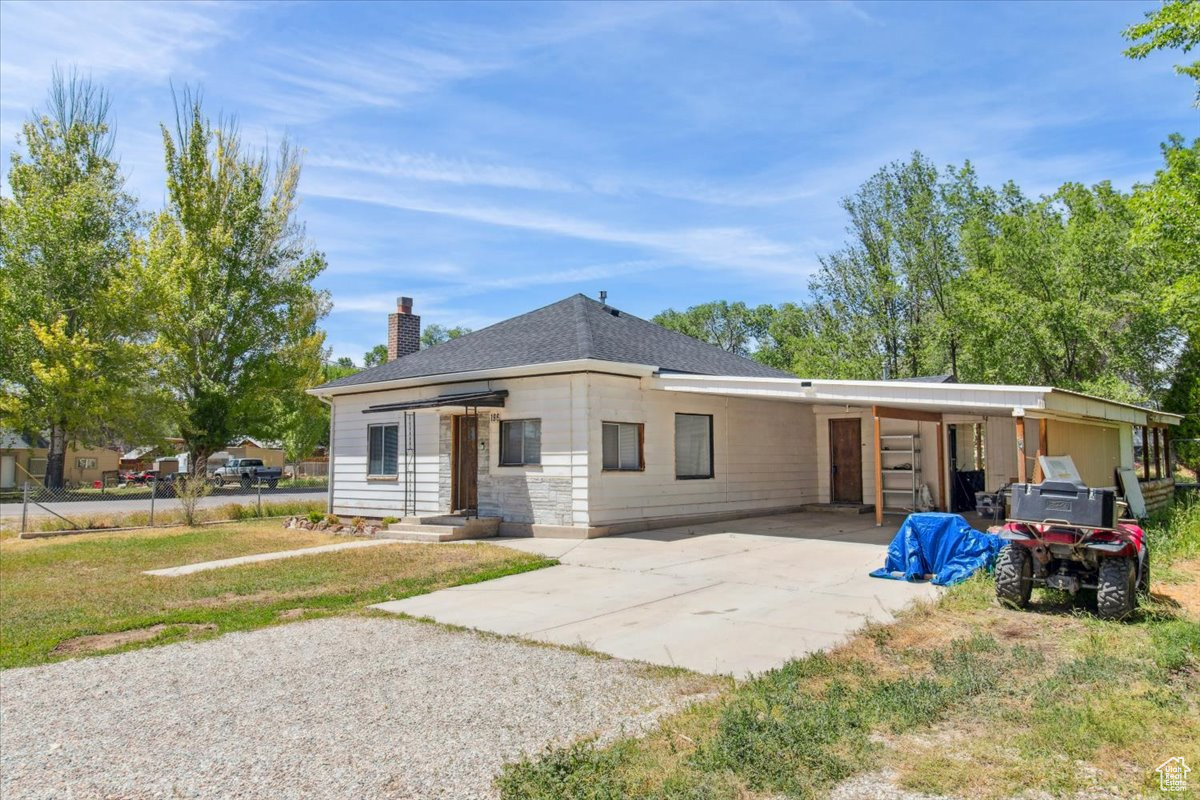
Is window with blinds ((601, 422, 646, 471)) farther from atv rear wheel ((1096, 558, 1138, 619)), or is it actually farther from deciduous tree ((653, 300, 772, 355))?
deciduous tree ((653, 300, 772, 355))

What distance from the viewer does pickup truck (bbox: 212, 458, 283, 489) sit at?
3984 cm

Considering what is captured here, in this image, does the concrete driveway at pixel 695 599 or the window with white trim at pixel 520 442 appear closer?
the concrete driveway at pixel 695 599

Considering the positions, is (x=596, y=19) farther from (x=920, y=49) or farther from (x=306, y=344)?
(x=306, y=344)

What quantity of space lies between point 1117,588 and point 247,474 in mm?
41759

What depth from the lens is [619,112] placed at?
15.2 m

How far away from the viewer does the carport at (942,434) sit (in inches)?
432

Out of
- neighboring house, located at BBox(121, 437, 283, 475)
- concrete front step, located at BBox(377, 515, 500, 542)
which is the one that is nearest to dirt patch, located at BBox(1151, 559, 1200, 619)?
concrete front step, located at BBox(377, 515, 500, 542)

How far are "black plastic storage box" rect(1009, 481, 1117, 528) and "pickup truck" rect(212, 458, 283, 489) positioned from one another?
37.1m

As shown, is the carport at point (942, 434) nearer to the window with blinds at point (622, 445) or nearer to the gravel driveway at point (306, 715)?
the window with blinds at point (622, 445)

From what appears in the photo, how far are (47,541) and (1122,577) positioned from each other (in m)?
17.6

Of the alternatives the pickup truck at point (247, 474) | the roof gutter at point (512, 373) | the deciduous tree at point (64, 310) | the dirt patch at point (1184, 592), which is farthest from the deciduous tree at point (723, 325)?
the dirt patch at point (1184, 592)

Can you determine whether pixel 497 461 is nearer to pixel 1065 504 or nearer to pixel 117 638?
pixel 117 638

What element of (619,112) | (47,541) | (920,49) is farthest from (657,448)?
(47,541)

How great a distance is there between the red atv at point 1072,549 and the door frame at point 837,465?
1079 centimetres
